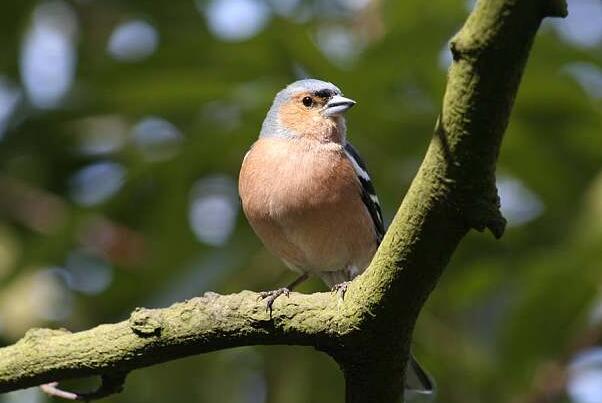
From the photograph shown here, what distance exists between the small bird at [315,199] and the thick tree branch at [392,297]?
1480mm

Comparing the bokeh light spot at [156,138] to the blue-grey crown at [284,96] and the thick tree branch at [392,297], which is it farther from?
the thick tree branch at [392,297]

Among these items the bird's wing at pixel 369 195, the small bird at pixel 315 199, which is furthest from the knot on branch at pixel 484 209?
the bird's wing at pixel 369 195

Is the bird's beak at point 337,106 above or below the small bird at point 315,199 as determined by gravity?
above

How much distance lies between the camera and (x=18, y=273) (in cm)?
567

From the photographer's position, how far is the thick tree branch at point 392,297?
2266mm

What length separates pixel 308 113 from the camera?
614 centimetres

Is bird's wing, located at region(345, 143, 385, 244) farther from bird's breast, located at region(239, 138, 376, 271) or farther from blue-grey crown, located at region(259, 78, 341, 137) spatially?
blue-grey crown, located at region(259, 78, 341, 137)

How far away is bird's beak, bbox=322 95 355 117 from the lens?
5590 mm

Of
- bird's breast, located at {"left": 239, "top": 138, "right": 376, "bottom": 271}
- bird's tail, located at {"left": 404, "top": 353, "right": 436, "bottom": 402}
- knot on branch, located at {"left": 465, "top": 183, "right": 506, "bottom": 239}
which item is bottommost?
knot on branch, located at {"left": 465, "top": 183, "right": 506, "bottom": 239}

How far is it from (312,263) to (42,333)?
6.66 feet

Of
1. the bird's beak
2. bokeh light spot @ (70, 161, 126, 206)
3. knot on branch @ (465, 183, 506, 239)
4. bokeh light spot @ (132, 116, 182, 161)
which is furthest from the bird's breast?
knot on branch @ (465, 183, 506, 239)

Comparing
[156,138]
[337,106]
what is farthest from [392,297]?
[156,138]

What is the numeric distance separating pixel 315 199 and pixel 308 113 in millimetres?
1202

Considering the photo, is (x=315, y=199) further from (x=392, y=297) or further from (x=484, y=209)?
(x=484, y=209)
